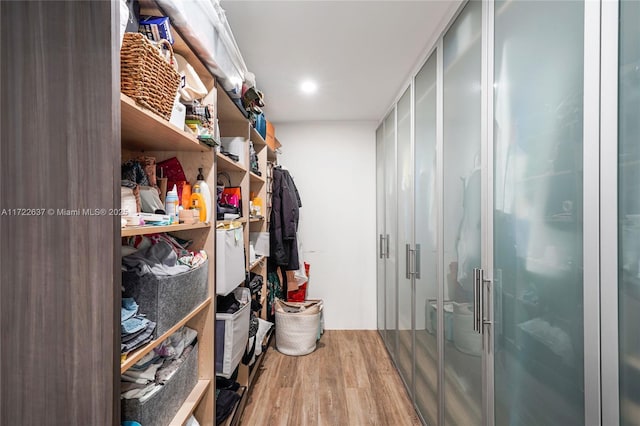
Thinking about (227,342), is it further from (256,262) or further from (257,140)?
(257,140)

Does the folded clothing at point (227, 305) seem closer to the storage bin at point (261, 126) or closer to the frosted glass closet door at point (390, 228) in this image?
the storage bin at point (261, 126)

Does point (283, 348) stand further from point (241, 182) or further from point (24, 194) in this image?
point (24, 194)

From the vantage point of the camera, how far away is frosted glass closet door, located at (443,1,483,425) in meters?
1.32

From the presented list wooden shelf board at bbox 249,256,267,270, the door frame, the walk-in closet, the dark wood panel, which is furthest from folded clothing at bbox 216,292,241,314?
the door frame

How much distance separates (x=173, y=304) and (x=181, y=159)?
72 cm

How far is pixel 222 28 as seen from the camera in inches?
53.1

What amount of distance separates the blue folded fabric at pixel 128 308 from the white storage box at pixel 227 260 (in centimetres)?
55

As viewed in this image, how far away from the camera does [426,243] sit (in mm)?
1927

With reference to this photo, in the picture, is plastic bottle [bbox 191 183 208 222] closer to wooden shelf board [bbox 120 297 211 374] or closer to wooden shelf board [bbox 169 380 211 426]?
wooden shelf board [bbox 120 297 211 374]

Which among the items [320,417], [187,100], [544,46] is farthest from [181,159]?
[320,417]

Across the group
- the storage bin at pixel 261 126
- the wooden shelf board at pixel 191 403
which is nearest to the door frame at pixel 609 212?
the wooden shelf board at pixel 191 403

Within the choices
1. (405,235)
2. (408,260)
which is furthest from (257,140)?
(408,260)

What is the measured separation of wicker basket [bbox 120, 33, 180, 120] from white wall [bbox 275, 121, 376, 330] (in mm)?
2556

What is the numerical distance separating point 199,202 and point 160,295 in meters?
0.49
